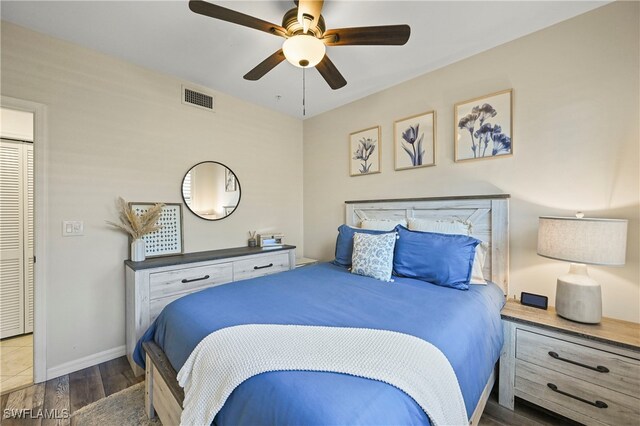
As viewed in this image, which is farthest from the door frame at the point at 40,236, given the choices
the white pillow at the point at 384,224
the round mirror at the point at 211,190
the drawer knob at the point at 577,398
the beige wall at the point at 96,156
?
the drawer knob at the point at 577,398

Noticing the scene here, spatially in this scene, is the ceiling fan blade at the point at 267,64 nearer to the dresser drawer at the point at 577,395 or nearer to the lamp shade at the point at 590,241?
the lamp shade at the point at 590,241

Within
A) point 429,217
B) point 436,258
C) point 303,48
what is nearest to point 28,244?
point 303,48

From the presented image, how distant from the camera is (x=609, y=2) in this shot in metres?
1.69

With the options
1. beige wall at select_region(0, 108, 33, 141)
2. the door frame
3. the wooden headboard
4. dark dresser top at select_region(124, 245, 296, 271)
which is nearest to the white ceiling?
the door frame

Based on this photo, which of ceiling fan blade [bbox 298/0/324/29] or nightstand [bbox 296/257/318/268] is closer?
ceiling fan blade [bbox 298/0/324/29]

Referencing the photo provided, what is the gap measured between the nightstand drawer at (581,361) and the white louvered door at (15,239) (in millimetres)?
4593

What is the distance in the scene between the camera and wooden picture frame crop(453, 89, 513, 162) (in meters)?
2.09

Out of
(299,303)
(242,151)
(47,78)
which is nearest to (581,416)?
(299,303)

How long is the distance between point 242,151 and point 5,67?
1.92 m

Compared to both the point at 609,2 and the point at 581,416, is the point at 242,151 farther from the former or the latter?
the point at 581,416

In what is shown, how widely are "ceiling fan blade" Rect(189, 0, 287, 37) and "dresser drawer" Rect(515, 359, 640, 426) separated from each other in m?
2.66

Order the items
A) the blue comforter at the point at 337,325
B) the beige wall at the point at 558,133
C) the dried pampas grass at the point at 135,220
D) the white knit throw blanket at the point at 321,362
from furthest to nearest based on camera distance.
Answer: the dried pampas grass at the point at 135,220
the beige wall at the point at 558,133
the white knit throw blanket at the point at 321,362
the blue comforter at the point at 337,325

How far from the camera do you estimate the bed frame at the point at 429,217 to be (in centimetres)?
136

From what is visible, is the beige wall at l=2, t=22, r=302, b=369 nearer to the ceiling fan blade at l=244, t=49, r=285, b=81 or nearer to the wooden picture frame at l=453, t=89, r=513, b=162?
the ceiling fan blade at l=244, t=49, r=285, b=81
